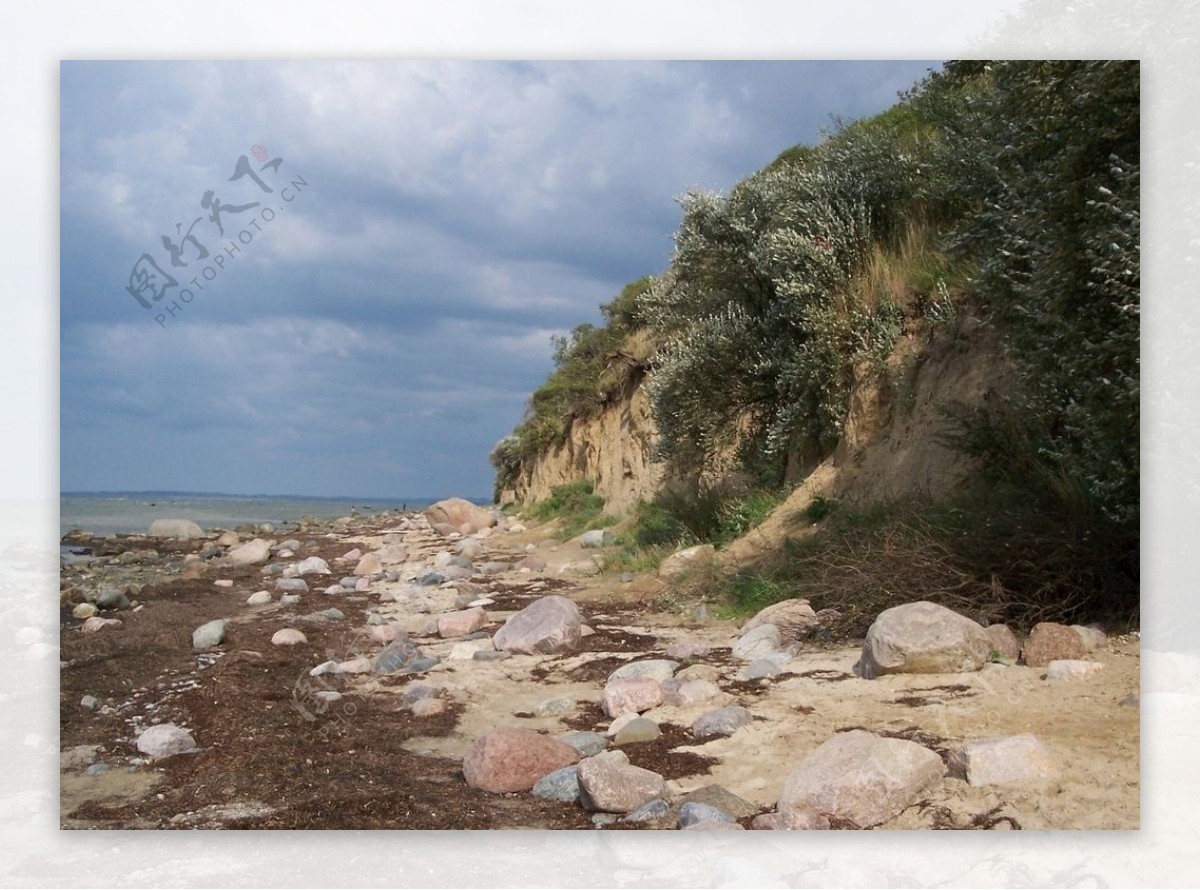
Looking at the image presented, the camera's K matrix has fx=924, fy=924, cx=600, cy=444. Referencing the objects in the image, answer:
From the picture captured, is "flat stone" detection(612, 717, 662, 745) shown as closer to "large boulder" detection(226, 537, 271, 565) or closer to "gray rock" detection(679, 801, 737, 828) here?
"gray rock" detection(679, 801, 737, 828)

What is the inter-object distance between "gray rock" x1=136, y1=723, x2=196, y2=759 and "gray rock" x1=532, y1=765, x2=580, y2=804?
1.74 metres

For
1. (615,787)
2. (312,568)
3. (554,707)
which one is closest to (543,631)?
(554,707)

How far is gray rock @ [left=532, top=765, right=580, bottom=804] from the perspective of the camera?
375cm

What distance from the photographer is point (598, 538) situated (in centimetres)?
1426

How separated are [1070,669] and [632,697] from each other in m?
2.13

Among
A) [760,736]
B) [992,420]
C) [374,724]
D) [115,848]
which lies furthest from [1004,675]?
[115,848]

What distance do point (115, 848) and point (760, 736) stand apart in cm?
275

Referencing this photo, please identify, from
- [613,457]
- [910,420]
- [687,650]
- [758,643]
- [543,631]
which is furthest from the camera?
[613,457]

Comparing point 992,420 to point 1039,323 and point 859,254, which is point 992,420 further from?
point 859,254

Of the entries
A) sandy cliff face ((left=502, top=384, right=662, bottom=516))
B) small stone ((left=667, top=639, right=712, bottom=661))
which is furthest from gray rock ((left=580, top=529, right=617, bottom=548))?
small stone ((left=667, top=639, right=712, bottom=661))

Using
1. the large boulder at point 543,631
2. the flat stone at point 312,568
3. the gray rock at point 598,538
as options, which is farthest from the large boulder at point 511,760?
the gray rock at point 598,538

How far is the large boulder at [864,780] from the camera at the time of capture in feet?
11.3

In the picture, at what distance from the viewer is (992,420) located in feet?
22.0

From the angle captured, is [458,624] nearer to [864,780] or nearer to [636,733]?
[636,733]
